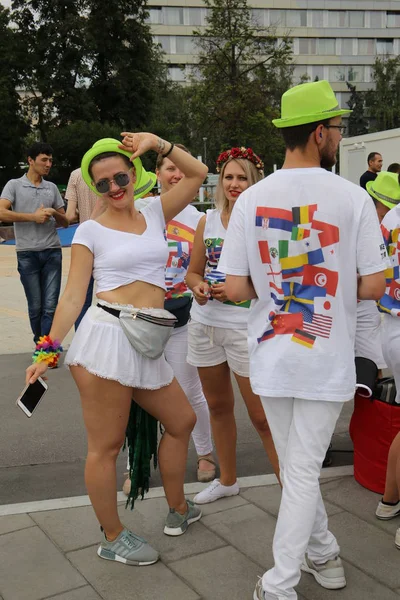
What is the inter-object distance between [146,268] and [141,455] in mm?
959

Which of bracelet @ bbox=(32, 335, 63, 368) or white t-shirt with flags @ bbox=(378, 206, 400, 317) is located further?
white t-shirt with flags @ bbox=(378, 206, 400, 317)

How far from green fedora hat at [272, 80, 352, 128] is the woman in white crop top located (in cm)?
72

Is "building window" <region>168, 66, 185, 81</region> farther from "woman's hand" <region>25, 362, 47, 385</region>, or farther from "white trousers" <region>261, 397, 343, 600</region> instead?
"white trousers" <region>261, 397, 343, 600</region>

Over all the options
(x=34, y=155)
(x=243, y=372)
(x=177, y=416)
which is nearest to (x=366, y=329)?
(x=243, y=372)

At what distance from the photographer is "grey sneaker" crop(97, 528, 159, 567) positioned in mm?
3059

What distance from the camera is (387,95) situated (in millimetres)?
66938

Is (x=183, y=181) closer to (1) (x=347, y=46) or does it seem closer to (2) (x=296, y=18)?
(2) (x=296, y=18)

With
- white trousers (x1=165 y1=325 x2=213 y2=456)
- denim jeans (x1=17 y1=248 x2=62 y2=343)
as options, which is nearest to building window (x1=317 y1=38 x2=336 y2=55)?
denim jeans (x1=17 y1=248 x2=62 y2=343)

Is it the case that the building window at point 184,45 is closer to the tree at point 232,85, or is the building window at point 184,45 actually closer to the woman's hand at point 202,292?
the tree at point 232,85

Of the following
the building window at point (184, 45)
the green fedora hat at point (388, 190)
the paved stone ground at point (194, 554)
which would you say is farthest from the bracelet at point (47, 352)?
the building window at point (184, 45)

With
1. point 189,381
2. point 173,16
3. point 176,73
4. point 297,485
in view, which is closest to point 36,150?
point 189,381

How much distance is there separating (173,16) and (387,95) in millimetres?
26202

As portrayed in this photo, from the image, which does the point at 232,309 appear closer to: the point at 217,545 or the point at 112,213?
the point at 112,213

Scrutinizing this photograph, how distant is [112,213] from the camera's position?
3.08m
